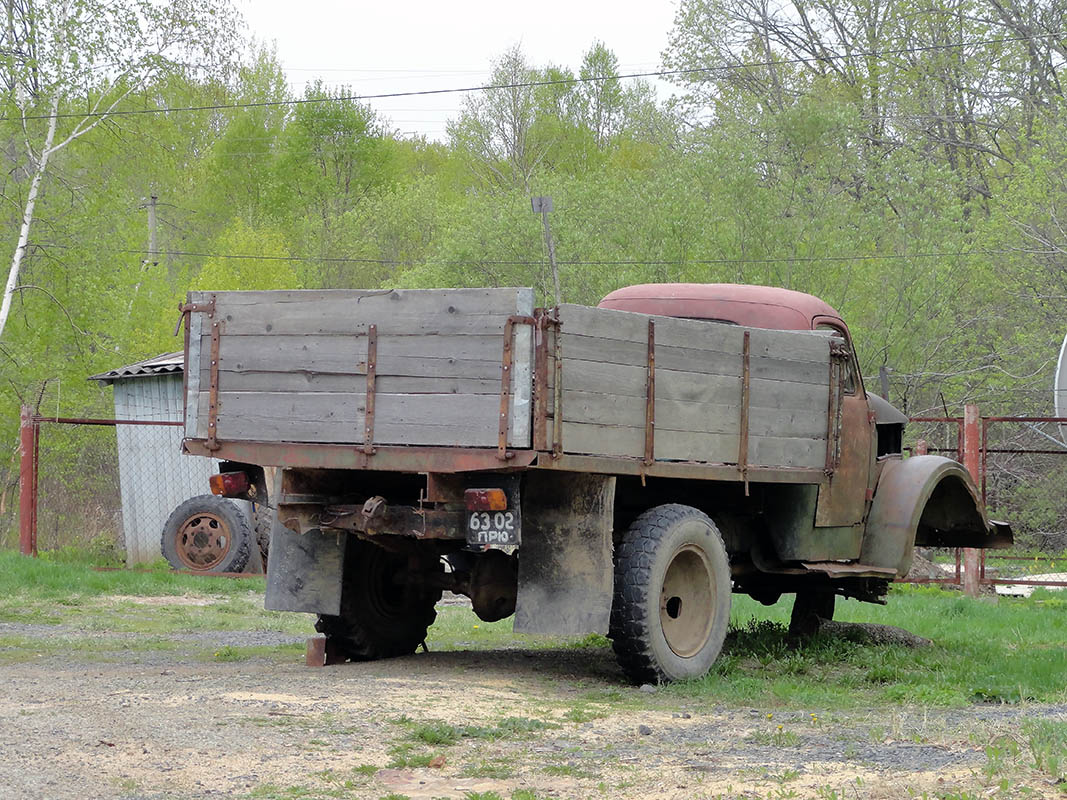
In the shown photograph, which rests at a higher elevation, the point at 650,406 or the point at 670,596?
the point at 650,406

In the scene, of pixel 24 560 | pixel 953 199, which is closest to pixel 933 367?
pixel 953 199

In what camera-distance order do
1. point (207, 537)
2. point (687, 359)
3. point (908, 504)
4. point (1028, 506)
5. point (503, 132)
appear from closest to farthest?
1. point (687, 359)
2. point (908, 504)
3. point (207, 537)
4. point (1028, 506)
5. point (503, 132)

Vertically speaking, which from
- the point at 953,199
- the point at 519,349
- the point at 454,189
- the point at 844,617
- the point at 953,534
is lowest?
the point at 844,617

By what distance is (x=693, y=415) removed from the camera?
26.4 ft

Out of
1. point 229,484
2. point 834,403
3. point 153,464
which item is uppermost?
point 834,403

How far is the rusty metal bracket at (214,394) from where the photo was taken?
7867 millimetres

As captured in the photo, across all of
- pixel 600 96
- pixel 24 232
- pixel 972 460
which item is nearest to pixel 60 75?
pixel 24 232

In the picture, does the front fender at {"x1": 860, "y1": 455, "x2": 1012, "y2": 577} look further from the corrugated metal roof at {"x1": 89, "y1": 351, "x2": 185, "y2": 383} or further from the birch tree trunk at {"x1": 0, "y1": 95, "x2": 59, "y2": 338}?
the birch tree trunk at {"x1": 0, "y1": 95, "x2": 59, "y2": 338}

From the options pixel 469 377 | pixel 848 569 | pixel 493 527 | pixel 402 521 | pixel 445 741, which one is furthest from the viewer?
pixel 848 569

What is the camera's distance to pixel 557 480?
25.5ft

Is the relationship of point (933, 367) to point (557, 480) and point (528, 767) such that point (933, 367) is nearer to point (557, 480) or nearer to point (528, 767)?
point (557, 480)

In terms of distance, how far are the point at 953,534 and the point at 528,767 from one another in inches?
244

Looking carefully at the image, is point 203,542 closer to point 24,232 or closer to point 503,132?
point 24,232

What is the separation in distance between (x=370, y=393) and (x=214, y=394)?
3.46 ft
